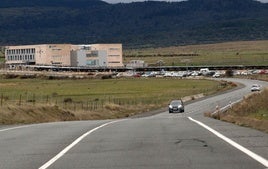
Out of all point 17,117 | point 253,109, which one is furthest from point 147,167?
point 17,117

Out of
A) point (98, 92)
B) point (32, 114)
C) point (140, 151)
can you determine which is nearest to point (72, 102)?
point (98, 92)

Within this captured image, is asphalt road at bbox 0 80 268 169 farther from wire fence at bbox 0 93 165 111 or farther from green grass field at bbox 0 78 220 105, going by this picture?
green grass field at bbox 0 78 220 105

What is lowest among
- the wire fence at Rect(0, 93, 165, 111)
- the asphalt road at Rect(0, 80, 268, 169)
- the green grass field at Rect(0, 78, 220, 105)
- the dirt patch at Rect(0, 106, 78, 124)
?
the green grass field at Rect(0, 78, 220, 105)

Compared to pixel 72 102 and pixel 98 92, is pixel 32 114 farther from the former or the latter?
pixel 98 92

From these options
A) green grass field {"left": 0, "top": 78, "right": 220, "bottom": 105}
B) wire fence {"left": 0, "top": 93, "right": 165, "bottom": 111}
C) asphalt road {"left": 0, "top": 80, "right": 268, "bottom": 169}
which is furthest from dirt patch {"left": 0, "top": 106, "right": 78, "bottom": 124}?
asphalt road {"left": 0, "top": 80, "right": 268, "bottom": 169}

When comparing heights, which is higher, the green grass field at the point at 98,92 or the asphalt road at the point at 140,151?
the asphalt road at the point at 140,151

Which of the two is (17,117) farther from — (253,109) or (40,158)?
(40,158)

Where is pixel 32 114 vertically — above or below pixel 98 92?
above

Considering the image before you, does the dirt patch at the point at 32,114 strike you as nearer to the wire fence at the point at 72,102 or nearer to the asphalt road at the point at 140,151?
the wire fence at the point at 72,102

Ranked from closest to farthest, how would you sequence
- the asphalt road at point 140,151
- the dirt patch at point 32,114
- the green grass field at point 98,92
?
1. the asphalt road at point 140,151
2. the dirt patch at point 32,114
3. the green grass field at point 98,92

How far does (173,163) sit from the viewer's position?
13.2 meters

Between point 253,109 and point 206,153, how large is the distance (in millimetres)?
22634

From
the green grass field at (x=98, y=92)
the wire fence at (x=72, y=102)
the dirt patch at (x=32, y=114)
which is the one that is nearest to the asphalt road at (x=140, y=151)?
the dirt patch at (x=32, y=114)

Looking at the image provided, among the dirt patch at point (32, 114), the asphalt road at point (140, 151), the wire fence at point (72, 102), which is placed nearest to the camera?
the asphalt road at point (140, 151)
